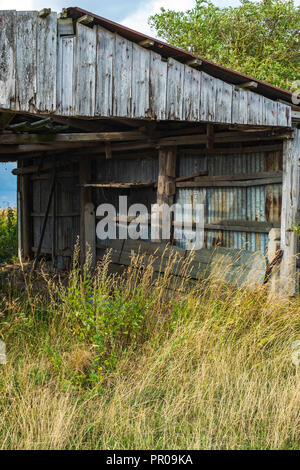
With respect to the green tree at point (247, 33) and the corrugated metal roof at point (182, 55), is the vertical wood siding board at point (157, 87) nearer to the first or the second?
the corrugated metal roof at point (182, 55)

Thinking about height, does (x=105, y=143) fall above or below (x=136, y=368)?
above

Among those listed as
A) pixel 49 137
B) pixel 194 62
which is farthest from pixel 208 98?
pixel 49 137

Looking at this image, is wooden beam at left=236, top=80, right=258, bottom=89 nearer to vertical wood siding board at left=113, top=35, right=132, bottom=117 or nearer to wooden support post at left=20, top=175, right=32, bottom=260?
vertical wood siding board at left=113, top=35, right=132, bottom=117

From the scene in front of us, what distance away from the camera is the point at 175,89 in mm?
5641

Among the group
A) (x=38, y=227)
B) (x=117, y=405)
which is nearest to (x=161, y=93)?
(x=117, y=405)

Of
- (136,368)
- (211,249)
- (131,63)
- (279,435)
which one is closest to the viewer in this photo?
(279,435)

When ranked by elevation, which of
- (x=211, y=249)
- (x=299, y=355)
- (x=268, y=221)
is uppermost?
(x=268, y=221)

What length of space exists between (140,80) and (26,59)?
1.36 meters

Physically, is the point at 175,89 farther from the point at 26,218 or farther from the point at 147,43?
the point at 26,218

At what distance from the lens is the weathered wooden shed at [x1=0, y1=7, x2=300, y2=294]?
16.3 ft

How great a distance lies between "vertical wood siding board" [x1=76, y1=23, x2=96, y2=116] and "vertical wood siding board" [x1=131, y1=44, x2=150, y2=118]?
0.52 m

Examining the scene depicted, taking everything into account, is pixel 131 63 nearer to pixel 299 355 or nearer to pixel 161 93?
pixel 161 93

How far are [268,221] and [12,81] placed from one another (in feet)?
14.3

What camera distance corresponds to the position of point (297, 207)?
6926mm
